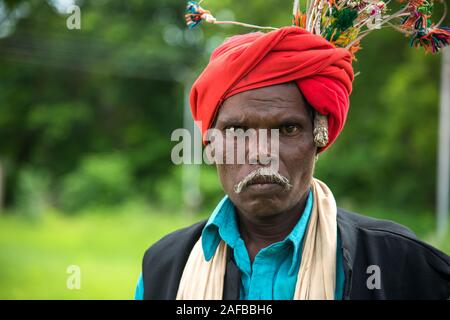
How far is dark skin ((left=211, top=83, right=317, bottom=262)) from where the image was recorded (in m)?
2.24

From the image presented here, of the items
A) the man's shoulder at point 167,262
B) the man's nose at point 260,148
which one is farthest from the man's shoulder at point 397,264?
the man's shoulder at point 167,262

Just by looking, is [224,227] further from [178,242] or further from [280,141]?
[280,141]

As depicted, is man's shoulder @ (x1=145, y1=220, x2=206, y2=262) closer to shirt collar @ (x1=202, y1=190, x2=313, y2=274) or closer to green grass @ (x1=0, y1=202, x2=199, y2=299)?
shirt collar @ (x1=202, y1=190, x2=313, y2=274)

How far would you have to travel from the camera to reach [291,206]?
231 cm

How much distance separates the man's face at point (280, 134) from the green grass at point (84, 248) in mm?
5091

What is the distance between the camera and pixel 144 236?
13.7 meters

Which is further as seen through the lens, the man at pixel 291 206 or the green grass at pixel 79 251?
the green grass at pixel 79 251

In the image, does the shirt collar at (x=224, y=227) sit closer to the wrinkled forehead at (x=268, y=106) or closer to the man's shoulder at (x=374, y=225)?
the man's shoulder at (x=374, y=225)

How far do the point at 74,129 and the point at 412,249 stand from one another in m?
24.7

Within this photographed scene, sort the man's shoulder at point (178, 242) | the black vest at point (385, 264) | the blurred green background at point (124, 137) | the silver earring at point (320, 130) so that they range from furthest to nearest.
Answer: the blurred green background at point (124, 137) < the man's shoulder at point (178, 242) < the silver earring at point (320, 130) < the black vest at point (385, 264)

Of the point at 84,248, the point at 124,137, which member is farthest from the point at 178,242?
the point at 124,137

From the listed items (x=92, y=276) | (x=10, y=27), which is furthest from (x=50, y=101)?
(x=92, y=276)

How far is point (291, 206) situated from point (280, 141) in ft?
0.85

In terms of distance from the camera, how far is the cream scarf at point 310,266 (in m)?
2.21
